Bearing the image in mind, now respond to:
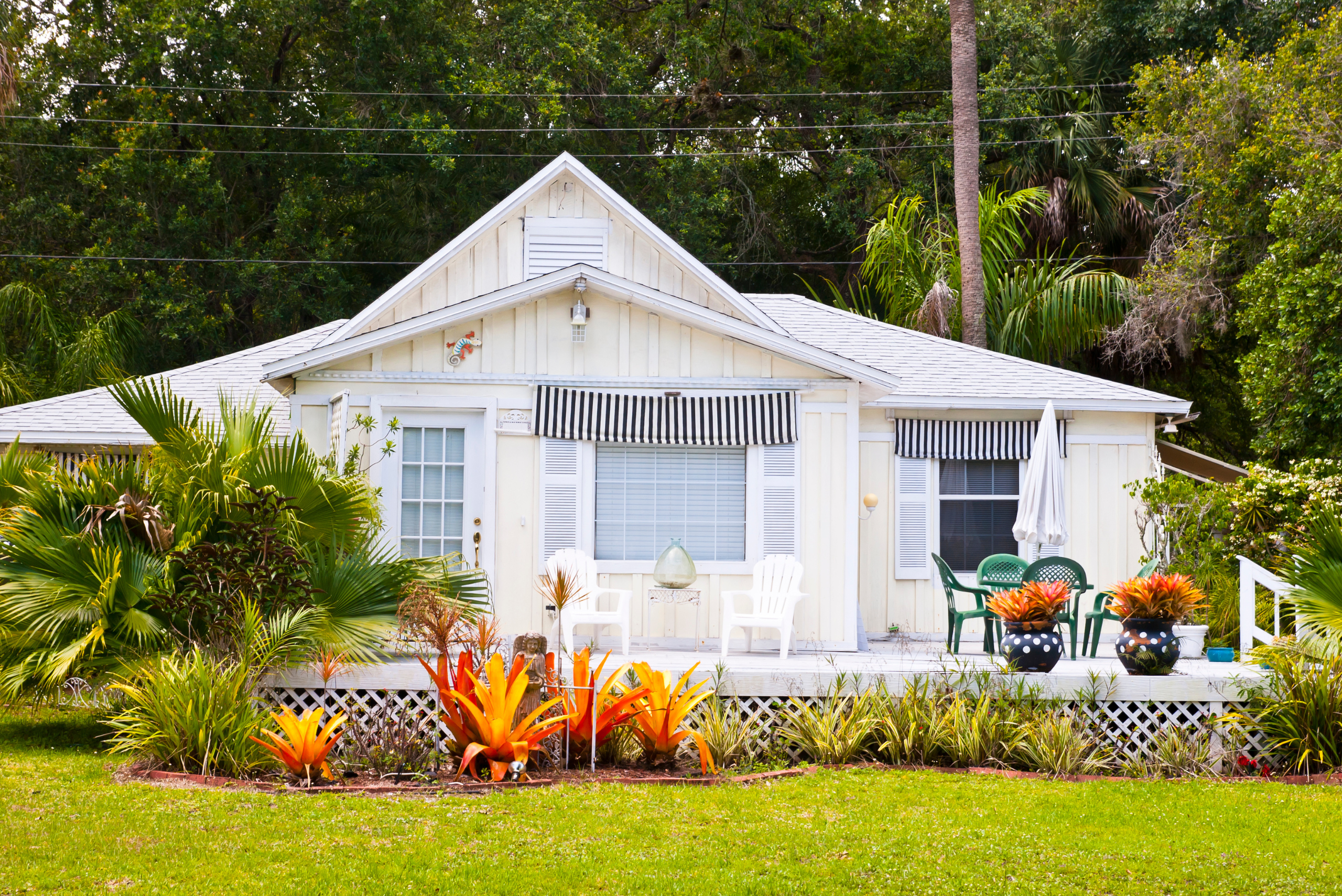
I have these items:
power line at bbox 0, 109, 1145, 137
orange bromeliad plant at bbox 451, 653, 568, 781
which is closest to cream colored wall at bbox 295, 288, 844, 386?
orange bromeliad plant at bbox 451, 653, 568, 781

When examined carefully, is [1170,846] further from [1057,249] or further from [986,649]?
[1057,249]

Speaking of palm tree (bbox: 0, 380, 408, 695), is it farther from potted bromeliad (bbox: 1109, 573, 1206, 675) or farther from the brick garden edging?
potted bromeliad (bbox: 1109, 573, 1206, 675)

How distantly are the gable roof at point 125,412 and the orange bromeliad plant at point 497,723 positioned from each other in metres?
6.09

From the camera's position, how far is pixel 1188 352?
703 inches

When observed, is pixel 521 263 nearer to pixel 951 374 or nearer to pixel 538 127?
pixel 951 374

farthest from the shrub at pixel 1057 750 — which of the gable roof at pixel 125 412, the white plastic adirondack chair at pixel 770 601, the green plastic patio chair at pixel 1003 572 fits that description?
the gable roof at pixel 125 412

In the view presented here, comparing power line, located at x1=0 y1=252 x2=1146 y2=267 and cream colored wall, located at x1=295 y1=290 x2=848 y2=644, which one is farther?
power line, located at x1=0 y1=252 x2=1146 y2=267

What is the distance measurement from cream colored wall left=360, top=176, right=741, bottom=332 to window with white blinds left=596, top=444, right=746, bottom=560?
87.6 inches

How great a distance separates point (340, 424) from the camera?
10.8 m

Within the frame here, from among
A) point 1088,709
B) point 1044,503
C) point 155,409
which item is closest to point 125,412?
point 155,409

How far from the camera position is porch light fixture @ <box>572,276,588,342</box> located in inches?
421

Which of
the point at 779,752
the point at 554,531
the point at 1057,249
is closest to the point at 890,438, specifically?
the point at 554,531

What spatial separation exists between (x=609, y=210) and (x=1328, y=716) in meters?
8.62

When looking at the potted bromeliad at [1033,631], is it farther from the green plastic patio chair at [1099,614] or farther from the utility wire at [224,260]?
the utility wire at [224,260]
